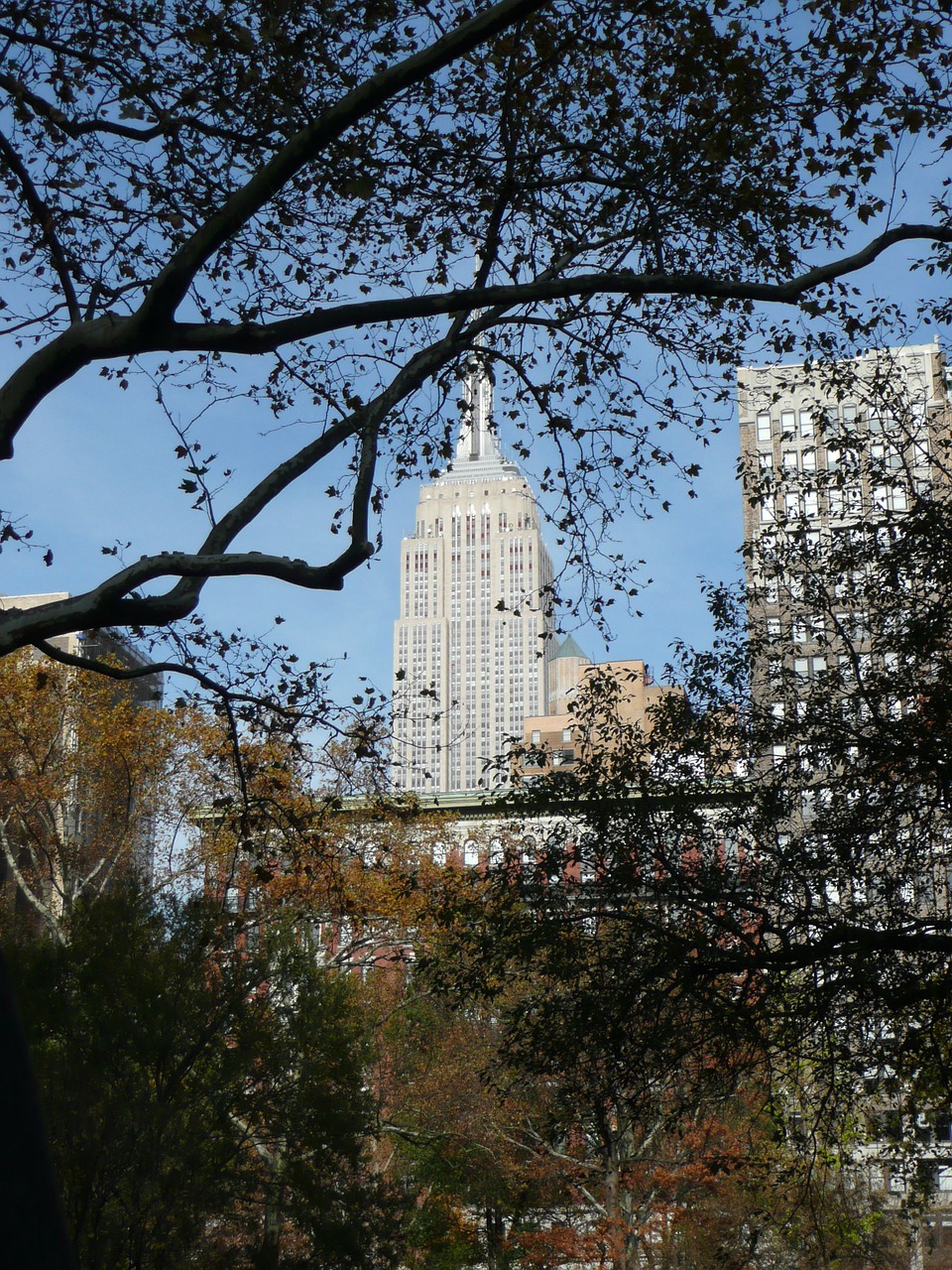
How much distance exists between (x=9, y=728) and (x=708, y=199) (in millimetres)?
24703

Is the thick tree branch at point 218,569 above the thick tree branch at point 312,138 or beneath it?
beneath

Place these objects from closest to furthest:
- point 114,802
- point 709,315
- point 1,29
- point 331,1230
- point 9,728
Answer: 1. point 1,29
2. point 709,315
3. point 331,1230
4. point 9,728
5. point 114,802

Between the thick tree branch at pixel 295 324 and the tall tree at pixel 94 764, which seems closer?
the thick tree branch at pixel 295 324

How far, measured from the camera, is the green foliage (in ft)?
64.7

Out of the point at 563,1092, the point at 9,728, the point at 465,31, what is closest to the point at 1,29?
the point at 465,31

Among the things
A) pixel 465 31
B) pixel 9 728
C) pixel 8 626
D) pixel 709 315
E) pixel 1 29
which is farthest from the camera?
pixel 9 728

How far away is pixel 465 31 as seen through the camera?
5.90 m

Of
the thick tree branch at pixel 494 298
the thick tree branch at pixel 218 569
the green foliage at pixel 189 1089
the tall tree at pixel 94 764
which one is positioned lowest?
the green foliage at pixel 189 1089

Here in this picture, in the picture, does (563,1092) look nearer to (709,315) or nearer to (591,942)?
(591,942)

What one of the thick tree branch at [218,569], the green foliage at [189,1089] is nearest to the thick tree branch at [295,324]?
the thick tree branch at [218,569]

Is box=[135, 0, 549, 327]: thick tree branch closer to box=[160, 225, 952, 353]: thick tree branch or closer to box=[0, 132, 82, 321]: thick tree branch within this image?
box=[160, 225, 952, 353]: thick tree branch

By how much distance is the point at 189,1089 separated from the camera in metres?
22.6

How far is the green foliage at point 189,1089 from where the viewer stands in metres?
19.7

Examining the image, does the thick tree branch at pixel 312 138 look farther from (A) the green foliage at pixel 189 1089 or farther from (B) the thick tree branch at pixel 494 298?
(A) the green foliage at pixel 189 1089
